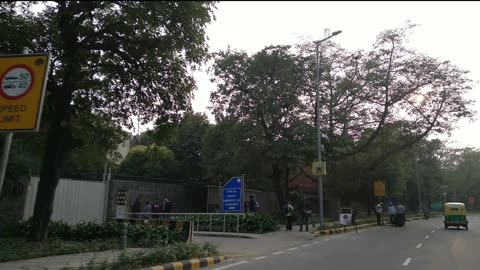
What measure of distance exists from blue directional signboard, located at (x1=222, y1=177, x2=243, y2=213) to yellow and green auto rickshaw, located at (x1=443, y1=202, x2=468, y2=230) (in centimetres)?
1690

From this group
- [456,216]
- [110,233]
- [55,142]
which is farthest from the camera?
[456,216]

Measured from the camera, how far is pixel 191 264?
1220cm

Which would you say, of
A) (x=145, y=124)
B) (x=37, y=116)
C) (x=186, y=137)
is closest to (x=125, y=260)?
(x=37, y=116)

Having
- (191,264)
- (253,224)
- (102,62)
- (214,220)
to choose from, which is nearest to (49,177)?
(102,62)

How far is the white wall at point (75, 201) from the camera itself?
2103cm

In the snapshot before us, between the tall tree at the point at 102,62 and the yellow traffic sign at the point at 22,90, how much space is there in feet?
12.8

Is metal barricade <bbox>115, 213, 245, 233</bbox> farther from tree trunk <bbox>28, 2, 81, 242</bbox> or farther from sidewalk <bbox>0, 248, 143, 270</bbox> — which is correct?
sidewalk <bbox>0, 248, 143, 270</bbox>

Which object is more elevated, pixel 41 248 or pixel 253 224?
pixel 253 224

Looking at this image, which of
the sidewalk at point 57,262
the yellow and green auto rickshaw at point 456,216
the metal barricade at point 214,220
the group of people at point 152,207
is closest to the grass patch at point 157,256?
the sidewalk at point 57,262

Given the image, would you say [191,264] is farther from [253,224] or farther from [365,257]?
[253,224]

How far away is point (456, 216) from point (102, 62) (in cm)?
2581

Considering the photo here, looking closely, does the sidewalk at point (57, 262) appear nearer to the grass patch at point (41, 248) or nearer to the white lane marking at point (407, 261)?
the grass patch at point (41, 248)

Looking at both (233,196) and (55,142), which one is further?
(233,196)

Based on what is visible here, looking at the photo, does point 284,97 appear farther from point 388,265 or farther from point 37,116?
point 37,116
